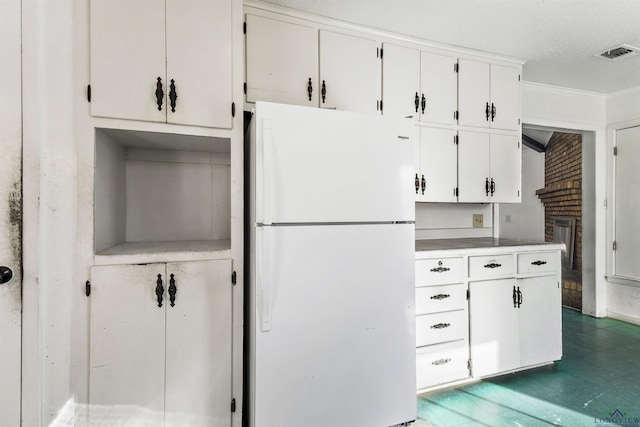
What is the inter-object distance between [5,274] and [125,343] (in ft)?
1.79

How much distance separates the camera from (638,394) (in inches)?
85.5

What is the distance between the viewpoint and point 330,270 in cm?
161

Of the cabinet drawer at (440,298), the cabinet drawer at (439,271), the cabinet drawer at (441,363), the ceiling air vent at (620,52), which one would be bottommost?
the cabinet drawer at (441,363)

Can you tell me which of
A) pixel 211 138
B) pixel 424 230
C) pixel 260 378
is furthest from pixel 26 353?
pixel 424 230

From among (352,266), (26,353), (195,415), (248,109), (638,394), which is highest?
(248,109)

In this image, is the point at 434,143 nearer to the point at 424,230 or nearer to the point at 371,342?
the point at 424,230

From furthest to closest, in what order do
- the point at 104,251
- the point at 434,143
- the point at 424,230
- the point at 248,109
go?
1. the point at 424,230
2. the point at 434,143
3. the point at 248,109
4. the point at 104,251

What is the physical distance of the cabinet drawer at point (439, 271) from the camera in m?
2.14

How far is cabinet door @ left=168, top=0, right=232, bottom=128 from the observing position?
5.28ft

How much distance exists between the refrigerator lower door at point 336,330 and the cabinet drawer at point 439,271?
0.40m

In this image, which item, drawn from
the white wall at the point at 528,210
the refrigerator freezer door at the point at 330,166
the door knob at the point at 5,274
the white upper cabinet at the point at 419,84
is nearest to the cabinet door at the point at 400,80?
the white upper cabinet at the point at 419,84

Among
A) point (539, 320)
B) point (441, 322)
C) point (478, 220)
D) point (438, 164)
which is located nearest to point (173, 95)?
point (438, 164)

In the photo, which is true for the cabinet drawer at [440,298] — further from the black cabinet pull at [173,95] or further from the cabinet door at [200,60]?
the black cabinet pull at [173,95]

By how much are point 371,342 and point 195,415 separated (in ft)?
3.04
